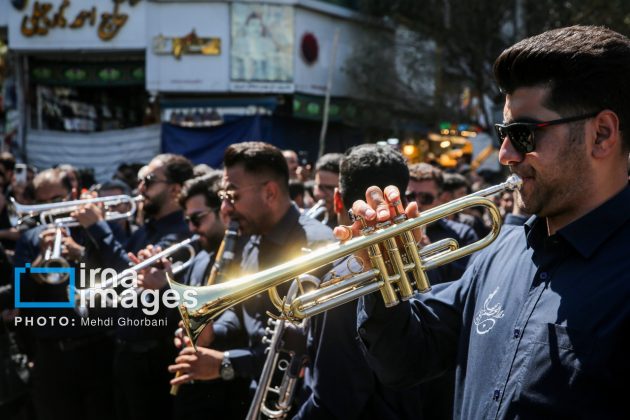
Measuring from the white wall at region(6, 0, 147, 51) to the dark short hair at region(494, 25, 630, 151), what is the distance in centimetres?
1648

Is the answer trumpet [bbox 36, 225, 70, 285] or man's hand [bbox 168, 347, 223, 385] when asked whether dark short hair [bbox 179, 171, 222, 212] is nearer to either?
trumpet [bbox 36, 225, 70, 285]

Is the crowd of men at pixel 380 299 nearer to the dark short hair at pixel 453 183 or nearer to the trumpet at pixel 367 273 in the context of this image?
the trumpet at pixel 367 273

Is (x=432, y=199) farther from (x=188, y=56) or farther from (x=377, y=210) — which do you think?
(x=188, y=56)

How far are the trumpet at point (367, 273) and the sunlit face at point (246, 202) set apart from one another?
77.3 inches

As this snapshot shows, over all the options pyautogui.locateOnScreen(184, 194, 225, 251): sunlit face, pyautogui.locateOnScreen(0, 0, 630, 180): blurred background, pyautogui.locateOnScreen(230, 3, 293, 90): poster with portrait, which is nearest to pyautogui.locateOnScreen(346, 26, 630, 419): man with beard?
pyautogui.locateOnScreen(184, 194, 225, 251): sunlit face

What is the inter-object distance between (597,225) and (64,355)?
15.5 feet

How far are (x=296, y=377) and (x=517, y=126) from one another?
1.99m

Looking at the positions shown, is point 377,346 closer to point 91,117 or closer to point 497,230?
point 497,230

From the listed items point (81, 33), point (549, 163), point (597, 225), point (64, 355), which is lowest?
point (64, 355)

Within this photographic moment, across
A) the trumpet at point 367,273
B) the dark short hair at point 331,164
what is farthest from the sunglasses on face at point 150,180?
the trumpet at point 367,273

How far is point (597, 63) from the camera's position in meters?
2.17

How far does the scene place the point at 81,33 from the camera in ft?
58.6

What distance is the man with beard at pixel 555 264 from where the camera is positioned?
1990mm

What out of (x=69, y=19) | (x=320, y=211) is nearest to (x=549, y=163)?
(x=320, y=211)
